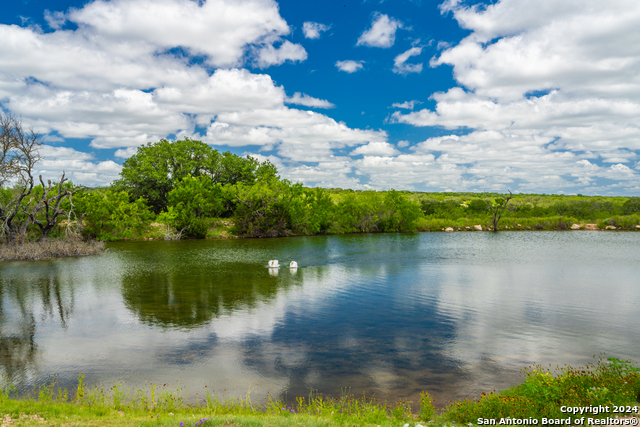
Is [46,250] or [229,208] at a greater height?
[229,208]

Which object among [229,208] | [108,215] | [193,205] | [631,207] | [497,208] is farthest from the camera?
[631,207]

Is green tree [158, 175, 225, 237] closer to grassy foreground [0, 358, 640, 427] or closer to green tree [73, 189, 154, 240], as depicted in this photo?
green tree [73, 189, 154, 240]

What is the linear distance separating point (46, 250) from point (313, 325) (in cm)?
3082

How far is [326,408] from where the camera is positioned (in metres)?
8.03

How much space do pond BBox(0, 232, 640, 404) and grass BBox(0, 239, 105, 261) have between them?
3121 mm

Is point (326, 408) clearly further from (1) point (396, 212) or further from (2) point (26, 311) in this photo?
(1) point (396, 212)

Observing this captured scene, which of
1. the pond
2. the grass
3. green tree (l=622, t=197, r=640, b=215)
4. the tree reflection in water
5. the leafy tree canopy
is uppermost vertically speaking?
the leafy tree canopy

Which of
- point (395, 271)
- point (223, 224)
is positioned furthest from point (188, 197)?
point (395, 271)

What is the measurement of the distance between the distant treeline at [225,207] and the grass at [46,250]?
1495 centimetres

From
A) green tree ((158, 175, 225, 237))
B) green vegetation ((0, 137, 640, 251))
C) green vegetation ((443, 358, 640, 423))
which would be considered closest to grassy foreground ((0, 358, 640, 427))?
green vegetation ((443, 358, 640, 423))

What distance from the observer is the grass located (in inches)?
1277

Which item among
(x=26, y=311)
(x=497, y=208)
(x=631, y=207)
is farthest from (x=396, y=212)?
(x=26, y=311)

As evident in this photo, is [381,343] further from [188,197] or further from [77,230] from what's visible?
[188,197]

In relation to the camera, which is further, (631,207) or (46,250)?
(631,207)
